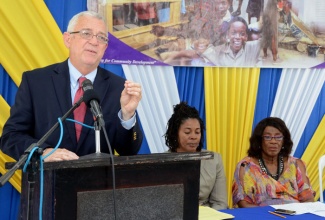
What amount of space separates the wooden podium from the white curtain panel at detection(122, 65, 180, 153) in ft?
6.93

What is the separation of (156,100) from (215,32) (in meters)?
0.73

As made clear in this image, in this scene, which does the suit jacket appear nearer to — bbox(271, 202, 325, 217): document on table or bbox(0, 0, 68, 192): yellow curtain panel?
bbox(271, 202, 325, 217): document on table

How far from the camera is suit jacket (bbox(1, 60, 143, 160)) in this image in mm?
1963

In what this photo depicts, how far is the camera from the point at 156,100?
376 centimetres

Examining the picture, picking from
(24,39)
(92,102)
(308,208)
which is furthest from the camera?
(24,39)

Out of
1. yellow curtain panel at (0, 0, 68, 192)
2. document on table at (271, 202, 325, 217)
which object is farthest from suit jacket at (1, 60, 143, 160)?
yellow curtain panel at (0, 0, 68, 192)

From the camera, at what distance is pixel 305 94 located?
423 cm

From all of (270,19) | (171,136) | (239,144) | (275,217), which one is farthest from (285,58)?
(275,217)

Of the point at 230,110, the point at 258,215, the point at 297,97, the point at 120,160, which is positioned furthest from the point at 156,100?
the point at 120,160

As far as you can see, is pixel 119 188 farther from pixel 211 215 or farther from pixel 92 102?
pixel 211 215

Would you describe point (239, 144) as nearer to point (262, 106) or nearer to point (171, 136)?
point (262, 106)

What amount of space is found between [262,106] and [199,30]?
0.89m

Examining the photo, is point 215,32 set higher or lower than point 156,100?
higher

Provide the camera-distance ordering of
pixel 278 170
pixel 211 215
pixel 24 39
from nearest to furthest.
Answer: pixel 211 215, pixel 24 39, pixel 278 170
